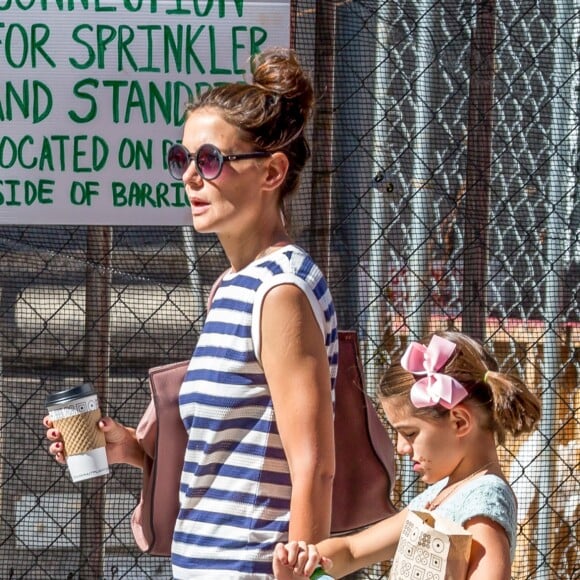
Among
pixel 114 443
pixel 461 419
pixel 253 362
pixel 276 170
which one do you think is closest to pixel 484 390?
pixel 461 419

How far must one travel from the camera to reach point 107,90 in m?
3.47

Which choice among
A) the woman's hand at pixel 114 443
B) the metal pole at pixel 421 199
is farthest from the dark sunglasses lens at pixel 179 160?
the metal pole at pixel 421 199

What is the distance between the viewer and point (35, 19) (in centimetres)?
345

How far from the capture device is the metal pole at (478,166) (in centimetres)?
374

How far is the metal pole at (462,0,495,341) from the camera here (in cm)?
374

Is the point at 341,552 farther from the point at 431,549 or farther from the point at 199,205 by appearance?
the point at 199,205

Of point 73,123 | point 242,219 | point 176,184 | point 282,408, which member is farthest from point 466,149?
point 282,408

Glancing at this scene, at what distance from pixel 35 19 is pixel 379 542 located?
2.04 metres

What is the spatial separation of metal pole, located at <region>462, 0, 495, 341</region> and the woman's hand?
5.18 ft

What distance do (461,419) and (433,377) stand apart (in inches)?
4.0

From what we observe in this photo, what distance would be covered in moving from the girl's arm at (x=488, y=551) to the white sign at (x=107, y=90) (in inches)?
67.7

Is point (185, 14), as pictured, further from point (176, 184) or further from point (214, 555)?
point (214, 555)

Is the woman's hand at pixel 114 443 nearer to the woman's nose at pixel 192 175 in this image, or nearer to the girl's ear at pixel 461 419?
the woman's nose at pixel 192 175

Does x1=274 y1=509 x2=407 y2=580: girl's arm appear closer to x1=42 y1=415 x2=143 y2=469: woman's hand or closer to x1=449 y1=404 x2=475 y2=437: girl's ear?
x1=449 y1=404 x2=475 y2=437: girl's ear
